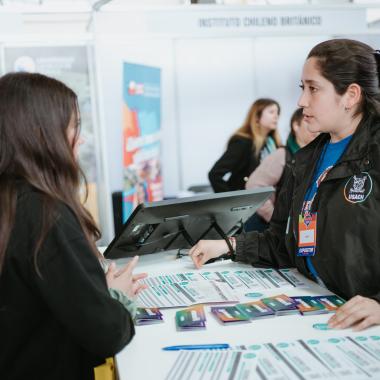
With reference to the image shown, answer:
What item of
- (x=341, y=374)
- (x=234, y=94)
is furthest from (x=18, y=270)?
(x=234, y=94)

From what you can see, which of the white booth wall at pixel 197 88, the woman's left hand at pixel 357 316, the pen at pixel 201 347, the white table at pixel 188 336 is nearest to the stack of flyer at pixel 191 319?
the white table at pixel 188 336

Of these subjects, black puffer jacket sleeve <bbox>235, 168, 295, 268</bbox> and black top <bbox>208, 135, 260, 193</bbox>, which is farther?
black top <bbox>208, 135, 260, 193</bbox>

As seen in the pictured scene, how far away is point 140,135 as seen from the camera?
4816 mm

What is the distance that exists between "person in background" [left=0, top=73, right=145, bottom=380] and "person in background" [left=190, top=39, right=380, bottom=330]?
66 centimetres

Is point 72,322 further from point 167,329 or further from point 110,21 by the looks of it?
point 110,21

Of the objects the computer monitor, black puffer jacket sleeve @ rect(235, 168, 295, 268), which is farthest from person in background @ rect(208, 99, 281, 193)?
black puffer jacket sleeve @ rect(235, 168, 295, 268)

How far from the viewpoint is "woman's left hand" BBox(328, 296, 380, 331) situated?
129 centimetres

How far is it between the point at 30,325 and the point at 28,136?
16.7 inches

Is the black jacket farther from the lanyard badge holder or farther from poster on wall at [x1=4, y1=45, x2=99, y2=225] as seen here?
poster on wall at [x1=4, y1=45, x2=99, y2=225]

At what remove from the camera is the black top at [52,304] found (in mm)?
1051

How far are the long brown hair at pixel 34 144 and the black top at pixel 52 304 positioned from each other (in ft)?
0.07

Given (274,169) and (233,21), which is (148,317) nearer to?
(274,169)

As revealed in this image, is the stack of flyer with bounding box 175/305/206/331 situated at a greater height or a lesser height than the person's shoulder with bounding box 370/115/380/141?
lesser

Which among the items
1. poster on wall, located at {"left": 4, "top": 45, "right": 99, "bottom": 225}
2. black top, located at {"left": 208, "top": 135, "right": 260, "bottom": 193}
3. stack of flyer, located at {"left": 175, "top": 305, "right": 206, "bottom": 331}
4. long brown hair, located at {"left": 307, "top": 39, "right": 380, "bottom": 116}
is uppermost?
poster on wall, located at {"left": 4, "top": 45, "right": 99, "bottom": 225}
